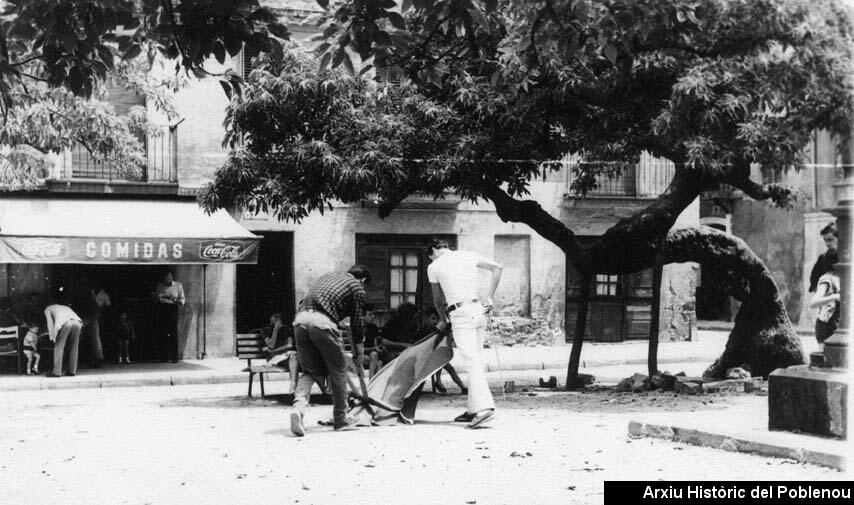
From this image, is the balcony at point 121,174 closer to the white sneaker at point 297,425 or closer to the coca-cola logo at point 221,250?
the coca-cola logo at point 221,250

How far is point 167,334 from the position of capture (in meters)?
20.2

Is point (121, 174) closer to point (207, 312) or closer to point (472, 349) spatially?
point (207, 312)

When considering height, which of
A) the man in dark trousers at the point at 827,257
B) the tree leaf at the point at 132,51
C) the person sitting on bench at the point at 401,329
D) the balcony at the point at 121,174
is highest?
the balcony at the point at 121,174

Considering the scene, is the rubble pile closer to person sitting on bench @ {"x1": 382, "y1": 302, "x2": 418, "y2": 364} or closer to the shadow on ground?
the shadow on ground

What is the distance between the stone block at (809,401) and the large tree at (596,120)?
11.7 feet

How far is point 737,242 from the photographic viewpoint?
580 inches

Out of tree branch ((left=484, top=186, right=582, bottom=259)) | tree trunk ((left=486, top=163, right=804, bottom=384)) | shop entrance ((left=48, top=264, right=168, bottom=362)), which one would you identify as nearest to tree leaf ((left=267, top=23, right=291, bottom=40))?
tree trunk ((left=486, top=163, right=804, bottom=384))

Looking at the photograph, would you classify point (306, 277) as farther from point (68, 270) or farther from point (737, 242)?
point (737, 242)

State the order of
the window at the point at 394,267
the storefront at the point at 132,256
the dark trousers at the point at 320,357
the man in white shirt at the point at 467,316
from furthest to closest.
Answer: the window at the point at 394,267 < the storefront at the point at 132,256 < the man in white shirt at the point at 467,316 < the dark trousers at the point at 320,357

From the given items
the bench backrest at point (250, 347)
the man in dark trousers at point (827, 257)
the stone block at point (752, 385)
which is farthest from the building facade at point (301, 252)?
the man in dark trousers at point (827, 257)

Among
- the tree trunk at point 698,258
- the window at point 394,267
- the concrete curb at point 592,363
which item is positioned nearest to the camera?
the tree trunk at point 698,258

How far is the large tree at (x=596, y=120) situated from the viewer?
1152 centimetres

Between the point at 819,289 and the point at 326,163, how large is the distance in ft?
19.1

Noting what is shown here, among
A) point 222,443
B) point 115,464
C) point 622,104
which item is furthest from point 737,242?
point 115,464
